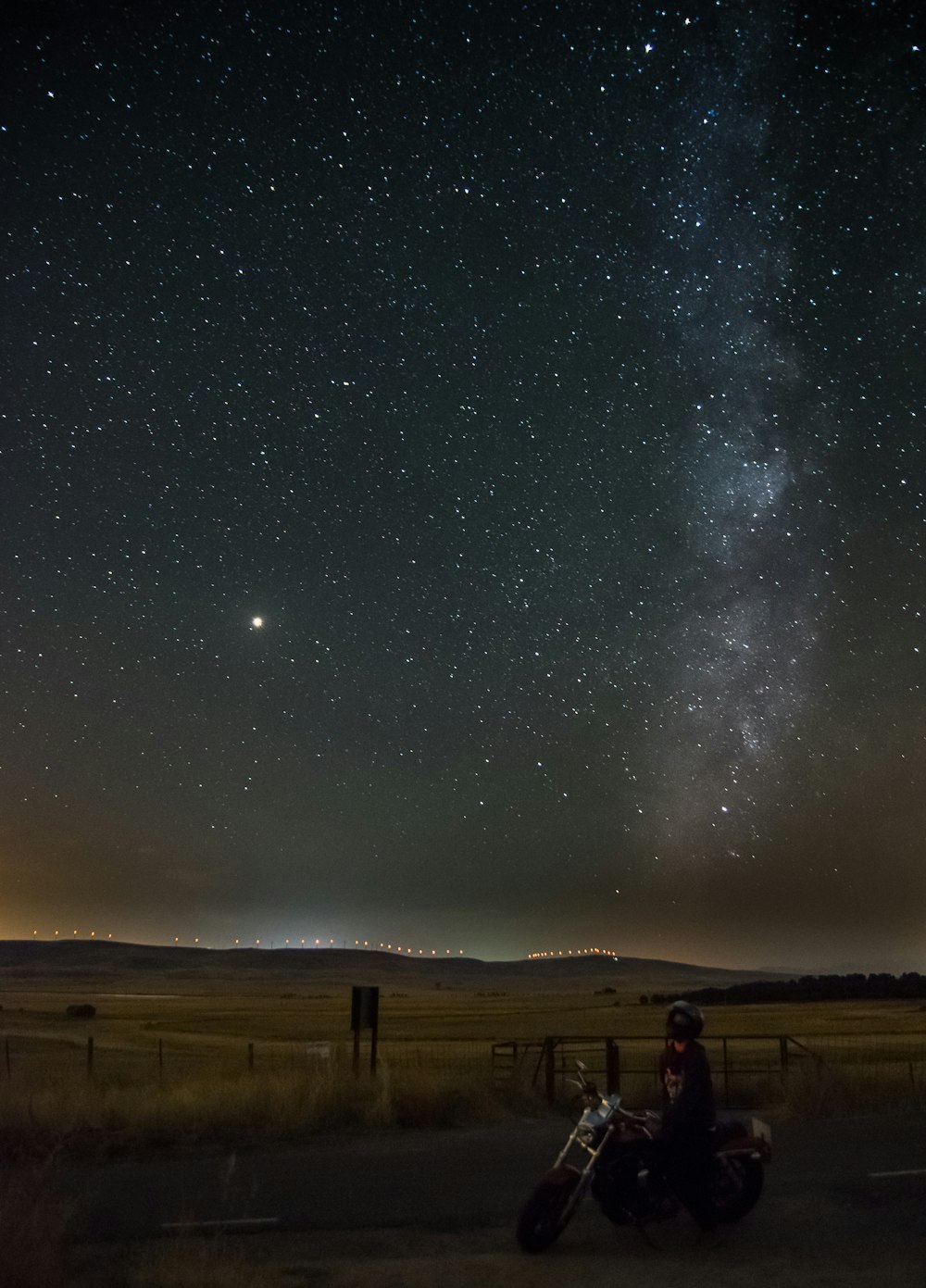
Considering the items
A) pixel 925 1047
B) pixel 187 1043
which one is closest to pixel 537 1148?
pixel 925 1047

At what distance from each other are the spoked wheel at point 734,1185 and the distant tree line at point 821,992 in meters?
93.1

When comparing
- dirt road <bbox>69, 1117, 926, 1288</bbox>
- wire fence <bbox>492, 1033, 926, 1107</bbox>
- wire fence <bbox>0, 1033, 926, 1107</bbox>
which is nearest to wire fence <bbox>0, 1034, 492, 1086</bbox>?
wire fence <bbox>0, 1033, 926, 1107</bbox>

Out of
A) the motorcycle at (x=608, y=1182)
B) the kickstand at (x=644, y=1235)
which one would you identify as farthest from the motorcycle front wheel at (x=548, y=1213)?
the kickstand at (x=644, y=1235)

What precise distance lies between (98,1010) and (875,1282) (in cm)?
9180

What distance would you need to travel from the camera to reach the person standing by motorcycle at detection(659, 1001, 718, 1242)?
295 inches

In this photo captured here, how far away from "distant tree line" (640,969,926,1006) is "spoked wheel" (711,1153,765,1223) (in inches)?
3667

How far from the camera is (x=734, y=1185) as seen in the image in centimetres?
795

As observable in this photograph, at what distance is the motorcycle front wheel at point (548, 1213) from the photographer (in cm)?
754

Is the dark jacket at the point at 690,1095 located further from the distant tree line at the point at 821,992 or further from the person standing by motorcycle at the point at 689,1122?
the distant tree line at the point at 821,992

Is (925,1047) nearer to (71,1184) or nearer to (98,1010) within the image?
(71,1184)

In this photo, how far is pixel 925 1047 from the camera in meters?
40.5

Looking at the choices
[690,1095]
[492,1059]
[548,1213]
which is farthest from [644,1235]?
[492,1059]

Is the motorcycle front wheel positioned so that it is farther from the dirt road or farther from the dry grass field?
the dry grass field

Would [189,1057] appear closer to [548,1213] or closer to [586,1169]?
[548,1213]
